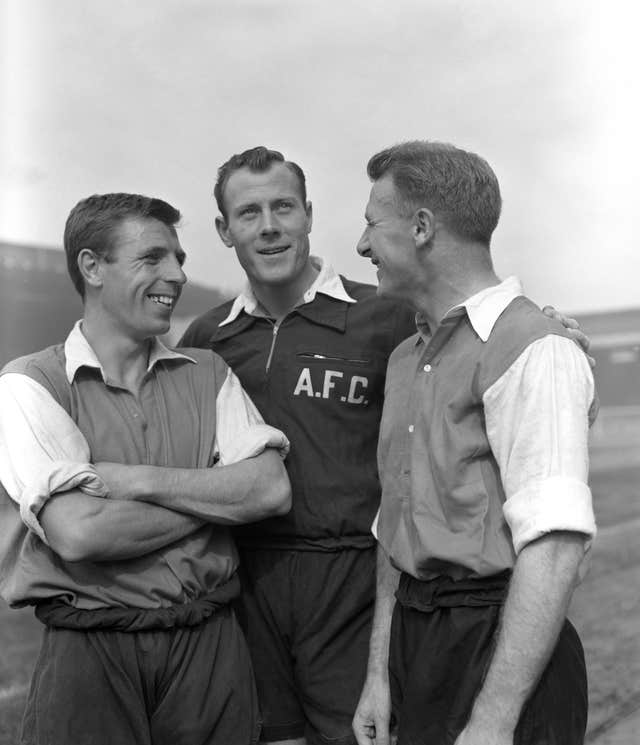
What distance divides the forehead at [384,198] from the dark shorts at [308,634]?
0.79 metres

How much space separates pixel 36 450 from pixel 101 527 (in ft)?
0.59

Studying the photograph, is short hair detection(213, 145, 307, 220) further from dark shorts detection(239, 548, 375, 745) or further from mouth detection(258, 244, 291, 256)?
dark shorts detection(239, 548, 375, 745)

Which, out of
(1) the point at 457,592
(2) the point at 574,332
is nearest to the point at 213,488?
(1) the point at 457,592

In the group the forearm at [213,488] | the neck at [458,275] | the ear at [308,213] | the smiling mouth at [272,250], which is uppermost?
the ear at [308,213]

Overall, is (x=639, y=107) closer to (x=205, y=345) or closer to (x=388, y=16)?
(x=388, y=16)

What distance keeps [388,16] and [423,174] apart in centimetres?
165

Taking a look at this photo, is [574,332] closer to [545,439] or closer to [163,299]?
Result: [545,439]

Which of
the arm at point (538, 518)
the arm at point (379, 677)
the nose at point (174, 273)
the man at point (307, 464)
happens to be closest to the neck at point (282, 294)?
the man at point (307, 464)

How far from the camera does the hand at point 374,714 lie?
1.75m

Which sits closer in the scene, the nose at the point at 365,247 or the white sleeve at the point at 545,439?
the white sleeve at the point at 545,439

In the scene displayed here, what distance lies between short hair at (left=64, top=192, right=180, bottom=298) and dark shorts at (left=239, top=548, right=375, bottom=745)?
740 millimetres

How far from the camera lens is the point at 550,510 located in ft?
4.38

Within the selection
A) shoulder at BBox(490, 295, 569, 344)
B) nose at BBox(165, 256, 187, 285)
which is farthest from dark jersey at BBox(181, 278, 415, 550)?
shoulder at BBox(490, 295, 569, 344)

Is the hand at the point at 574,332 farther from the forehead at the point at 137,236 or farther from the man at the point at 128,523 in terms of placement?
the forehead at the point at 137,236
